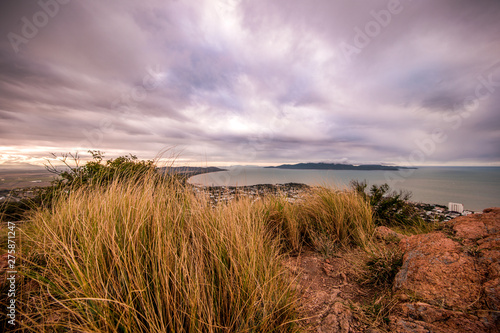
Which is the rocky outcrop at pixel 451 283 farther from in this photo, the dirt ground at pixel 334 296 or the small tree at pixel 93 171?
the small tree at pixel 93 171

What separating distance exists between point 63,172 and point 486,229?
869 centimetres

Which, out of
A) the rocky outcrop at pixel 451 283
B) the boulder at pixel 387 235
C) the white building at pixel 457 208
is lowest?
the white building at pixel 457 208

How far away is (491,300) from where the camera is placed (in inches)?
53.6

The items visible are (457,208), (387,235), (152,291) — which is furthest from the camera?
(457,208)

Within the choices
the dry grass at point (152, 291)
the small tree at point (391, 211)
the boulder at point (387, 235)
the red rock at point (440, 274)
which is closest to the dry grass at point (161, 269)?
the dry grass at point (152, 291)

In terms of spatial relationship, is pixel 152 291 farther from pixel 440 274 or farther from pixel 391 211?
pixel 391 211

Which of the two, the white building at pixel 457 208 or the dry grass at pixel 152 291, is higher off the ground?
the dry grass at pixel 152 291

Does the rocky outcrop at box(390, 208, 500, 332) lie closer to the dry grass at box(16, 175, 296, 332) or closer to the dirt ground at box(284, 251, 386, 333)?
the dirt ground at box(284, 251, 386, 333)

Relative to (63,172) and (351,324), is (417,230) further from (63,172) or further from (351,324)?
(63,172)

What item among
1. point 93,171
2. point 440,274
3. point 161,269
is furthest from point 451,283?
point 93,171

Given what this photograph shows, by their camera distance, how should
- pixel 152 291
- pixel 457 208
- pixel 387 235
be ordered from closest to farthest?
pixel 152 291 < pixel 387 235 < pixel 457 208

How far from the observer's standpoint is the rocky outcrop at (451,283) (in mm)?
1313

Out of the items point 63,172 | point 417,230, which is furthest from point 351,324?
point 63,172

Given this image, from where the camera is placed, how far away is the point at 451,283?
A: 165cm
